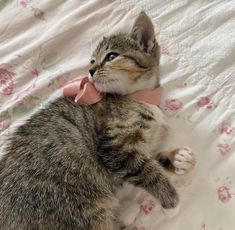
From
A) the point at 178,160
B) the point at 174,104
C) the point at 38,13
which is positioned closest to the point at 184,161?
the point at 178,160

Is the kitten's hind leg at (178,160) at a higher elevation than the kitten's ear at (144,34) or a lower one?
lower

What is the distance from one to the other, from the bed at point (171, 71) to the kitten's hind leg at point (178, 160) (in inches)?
1.2

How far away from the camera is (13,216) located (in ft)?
4.27

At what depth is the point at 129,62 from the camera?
151 cm

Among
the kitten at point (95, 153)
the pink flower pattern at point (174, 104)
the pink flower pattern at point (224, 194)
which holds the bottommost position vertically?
the pink flower pattern at point (224, 194)

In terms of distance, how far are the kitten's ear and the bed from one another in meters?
0.16

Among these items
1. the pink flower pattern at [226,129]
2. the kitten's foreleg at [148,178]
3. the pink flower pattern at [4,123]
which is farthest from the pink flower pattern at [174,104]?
the pink flower pattern at [4,123]

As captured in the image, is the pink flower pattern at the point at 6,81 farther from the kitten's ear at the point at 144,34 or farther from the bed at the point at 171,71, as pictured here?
the kitten's ear at the point at 144,34

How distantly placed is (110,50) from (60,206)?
52cm

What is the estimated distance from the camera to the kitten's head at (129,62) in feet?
4.90

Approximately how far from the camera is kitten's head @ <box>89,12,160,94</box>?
149cm

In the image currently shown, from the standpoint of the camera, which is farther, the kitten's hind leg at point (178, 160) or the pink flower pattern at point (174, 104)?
the pink flower pattern at point (174, 104)

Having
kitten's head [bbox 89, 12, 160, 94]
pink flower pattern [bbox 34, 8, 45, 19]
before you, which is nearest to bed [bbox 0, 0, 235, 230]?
pink flower pattern [bbox 34, 8, 45, 19]

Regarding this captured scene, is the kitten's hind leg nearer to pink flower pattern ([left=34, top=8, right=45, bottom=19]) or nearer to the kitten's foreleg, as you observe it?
the kitten's foreleg
